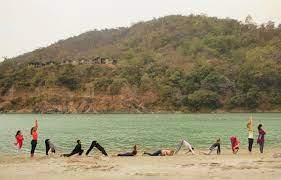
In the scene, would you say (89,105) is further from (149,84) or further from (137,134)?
(137,134)

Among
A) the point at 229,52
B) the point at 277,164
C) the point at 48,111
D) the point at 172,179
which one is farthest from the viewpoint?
the point at 229,52

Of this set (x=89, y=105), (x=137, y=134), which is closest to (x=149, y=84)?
(x=89, y=105)

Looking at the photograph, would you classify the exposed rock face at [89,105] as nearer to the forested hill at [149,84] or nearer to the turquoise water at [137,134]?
the forested hill at [149,84]

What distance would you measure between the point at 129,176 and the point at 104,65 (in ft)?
498

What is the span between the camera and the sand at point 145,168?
19359mm

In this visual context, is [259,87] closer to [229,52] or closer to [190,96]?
[190,96]

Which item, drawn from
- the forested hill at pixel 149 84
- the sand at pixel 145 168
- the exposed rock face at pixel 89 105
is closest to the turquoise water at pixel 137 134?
the sand at pixel 145 168

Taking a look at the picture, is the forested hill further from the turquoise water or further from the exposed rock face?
the turquoise water

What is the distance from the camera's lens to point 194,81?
493ft

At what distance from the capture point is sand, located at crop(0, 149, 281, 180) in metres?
19.4

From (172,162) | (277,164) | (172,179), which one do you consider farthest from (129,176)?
(277,164)

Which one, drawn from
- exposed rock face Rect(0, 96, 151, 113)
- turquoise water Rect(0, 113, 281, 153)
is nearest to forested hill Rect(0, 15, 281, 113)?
exposed rock face Rect(0, 96, 151, 113)

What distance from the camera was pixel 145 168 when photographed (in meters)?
22.0

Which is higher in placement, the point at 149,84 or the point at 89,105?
the point at 149,84
